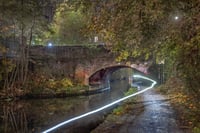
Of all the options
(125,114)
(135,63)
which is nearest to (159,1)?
(125,114)

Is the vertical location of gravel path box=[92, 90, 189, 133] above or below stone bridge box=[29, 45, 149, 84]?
below

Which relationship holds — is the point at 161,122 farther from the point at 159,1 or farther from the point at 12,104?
the point at 12,104

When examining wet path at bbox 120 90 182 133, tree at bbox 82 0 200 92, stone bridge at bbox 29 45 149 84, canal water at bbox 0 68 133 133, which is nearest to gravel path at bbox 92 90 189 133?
wet path at bbox 120 90 182 133

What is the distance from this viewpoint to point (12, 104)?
1983 cm

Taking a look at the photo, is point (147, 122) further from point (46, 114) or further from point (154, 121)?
point (46, 114)

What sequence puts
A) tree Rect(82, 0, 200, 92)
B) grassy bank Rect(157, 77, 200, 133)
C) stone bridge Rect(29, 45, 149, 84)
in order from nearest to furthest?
tree Rect(82, 0, 200, 92) < grassy bank Rect(157, 77, 200, 133) < stone bridge Rect(29, 45, 149, 84)

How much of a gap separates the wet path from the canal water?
228cm

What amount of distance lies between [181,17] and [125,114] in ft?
15.1

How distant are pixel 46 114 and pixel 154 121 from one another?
26.5 ft

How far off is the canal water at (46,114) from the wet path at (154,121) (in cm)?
228

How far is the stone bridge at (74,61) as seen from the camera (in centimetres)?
2650

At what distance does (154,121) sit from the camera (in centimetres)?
988

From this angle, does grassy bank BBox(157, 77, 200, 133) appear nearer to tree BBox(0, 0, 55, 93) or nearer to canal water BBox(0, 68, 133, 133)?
canal water BBox(0, 68, 133, 133)

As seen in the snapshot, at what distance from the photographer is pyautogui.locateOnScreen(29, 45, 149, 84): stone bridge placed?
26.5 meters
